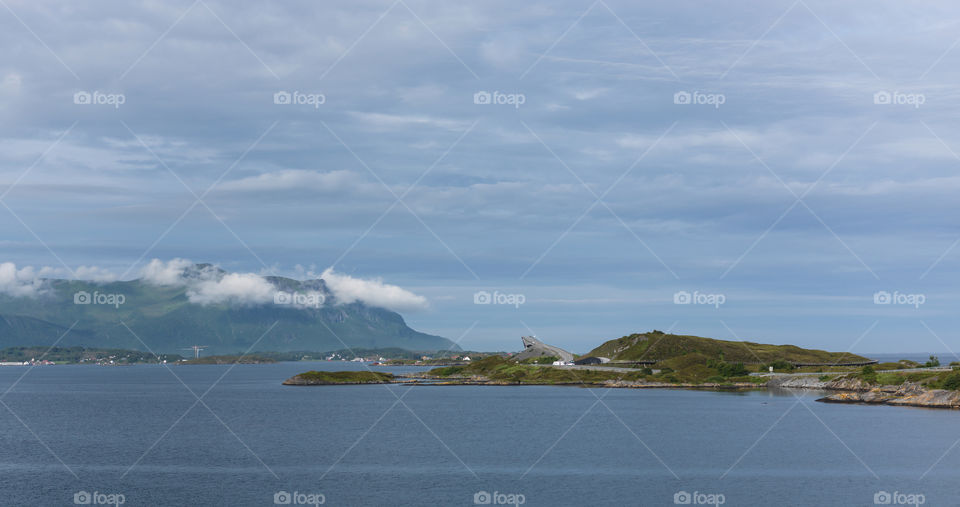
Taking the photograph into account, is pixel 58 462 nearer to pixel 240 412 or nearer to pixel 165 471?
pixel 165 471

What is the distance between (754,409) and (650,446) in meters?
60.0

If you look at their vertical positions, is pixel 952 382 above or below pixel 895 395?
above

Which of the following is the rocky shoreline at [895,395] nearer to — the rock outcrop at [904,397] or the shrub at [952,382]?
the rock outcrop at [904,397]

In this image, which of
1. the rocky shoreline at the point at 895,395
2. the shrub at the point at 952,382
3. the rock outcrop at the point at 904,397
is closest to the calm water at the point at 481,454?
the rock outcrop at the point at 904,397

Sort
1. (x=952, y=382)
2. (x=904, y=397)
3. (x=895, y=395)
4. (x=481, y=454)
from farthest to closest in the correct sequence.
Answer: (x=895, y=395)
(x=904, y=397)
(x=952, y=382)
(x=481, y=454)

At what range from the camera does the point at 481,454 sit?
90.8m

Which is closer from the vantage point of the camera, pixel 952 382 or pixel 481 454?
pixel 481 454

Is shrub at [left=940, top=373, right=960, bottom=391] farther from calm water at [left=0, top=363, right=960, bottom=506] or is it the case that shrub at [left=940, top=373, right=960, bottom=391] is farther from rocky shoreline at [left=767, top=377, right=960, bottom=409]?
calm water at [left=0, top=363, right=960, bottom=506]

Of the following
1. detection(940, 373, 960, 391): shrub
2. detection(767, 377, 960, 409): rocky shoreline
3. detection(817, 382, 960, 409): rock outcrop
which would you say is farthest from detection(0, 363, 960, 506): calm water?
detection(940, 373, 960, 391): shrub

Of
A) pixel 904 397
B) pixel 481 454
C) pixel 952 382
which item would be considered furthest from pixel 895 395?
pixel 481 454

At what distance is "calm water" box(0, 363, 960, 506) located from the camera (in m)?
67.5

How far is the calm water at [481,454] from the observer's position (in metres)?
67.5

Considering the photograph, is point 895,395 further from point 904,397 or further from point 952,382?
point 952,382

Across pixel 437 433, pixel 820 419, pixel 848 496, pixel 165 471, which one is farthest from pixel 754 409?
pixel 165 471
